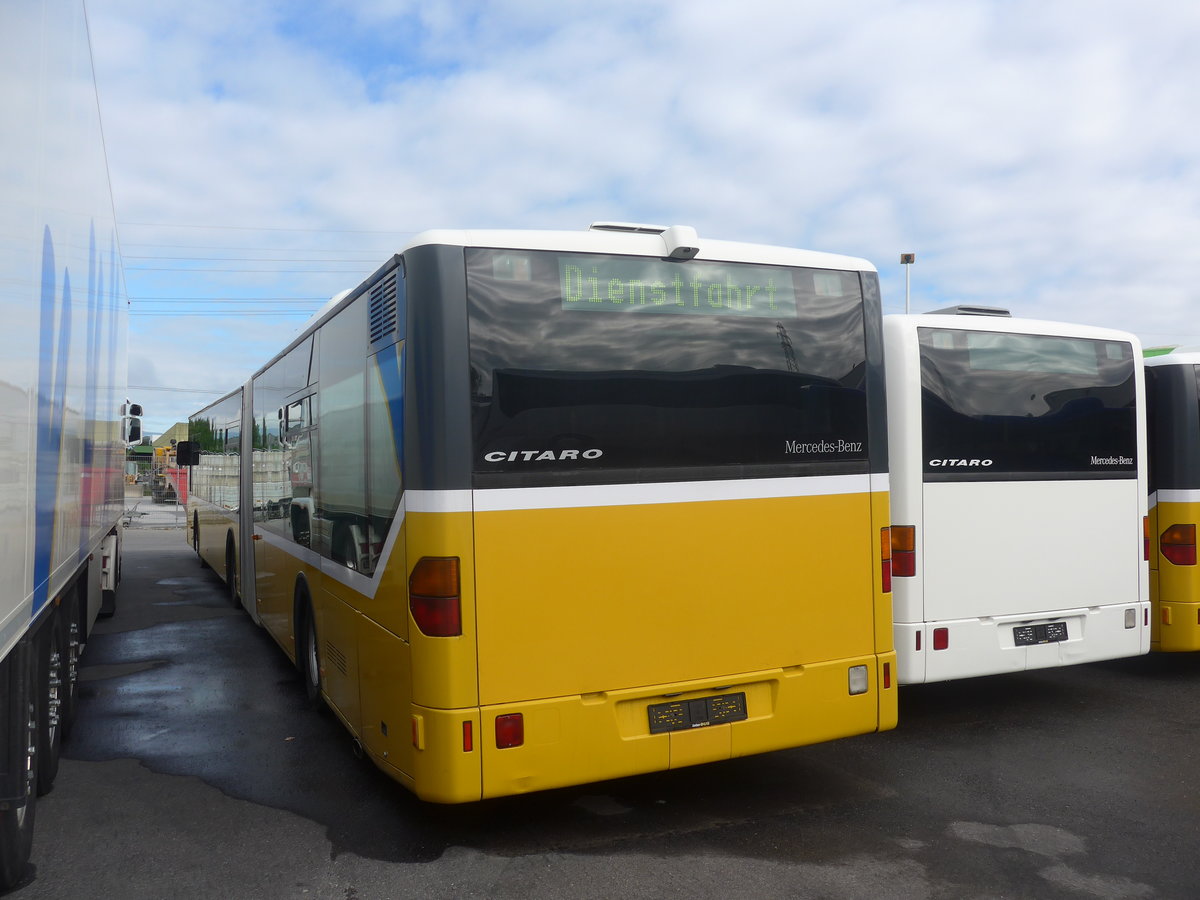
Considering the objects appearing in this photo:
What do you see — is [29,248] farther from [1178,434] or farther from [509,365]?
[1178,434]

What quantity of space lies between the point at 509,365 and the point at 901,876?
2.87 meters

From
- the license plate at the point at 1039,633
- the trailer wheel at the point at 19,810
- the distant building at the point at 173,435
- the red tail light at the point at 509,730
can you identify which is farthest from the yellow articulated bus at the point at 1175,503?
the distant building at the point at 173,435

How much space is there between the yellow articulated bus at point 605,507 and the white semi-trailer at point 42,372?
1407 millimetres

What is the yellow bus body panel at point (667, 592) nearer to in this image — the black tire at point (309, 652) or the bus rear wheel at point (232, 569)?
the black tire at point (309, 652)

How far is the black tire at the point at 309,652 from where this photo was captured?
662 cm

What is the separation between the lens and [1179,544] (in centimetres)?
749

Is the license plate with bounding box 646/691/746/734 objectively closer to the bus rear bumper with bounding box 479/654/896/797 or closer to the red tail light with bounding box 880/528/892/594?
the bus rear bumper with bounding box 479/654/896/797

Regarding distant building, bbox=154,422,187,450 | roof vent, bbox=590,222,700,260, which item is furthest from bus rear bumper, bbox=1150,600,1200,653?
distant building, bbox=154,422,187,450

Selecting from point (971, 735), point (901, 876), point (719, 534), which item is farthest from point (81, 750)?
point (971, 735)

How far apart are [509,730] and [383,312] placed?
6.86 ft

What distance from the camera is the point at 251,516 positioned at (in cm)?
980

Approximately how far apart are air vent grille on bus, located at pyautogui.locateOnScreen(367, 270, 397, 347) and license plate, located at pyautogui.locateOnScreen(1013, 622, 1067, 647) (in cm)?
459

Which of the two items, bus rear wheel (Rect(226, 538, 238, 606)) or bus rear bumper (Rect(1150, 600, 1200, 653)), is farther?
bus rear wheel (Rect(226, 538, 238, 606))

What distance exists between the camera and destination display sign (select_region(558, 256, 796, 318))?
14.7ft
